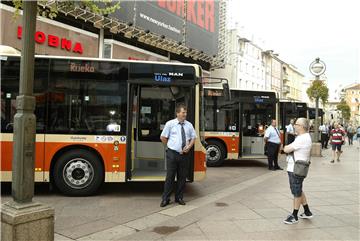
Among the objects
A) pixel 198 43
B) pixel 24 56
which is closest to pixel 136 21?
pixel 198 43

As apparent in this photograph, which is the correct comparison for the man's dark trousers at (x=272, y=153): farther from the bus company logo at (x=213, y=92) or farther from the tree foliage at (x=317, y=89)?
the tree foliage at (x=317, y=89)

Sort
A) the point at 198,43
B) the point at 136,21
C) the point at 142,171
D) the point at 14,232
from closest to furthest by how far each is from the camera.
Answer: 1. the point at 14,232
2. the point at 142,171
3. the point at 136,21
4. the point at 198,43

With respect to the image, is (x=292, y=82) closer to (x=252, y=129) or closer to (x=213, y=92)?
(x=252, y=129)

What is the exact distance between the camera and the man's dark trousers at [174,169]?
7.66m

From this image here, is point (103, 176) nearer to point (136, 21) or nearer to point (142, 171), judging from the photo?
point (142, 171)

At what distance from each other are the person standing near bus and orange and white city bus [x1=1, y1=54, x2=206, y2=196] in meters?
0.79

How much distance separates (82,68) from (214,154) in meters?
7.29

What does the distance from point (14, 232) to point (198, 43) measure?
26137 millimetres

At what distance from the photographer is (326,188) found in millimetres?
9891

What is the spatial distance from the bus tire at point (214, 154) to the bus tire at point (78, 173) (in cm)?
669

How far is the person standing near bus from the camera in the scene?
7.66 metres

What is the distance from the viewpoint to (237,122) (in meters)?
14.8

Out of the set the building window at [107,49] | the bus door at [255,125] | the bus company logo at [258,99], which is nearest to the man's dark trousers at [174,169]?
the bus door at [255,125]

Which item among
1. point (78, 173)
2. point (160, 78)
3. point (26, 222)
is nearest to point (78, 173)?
point (78, 173)
